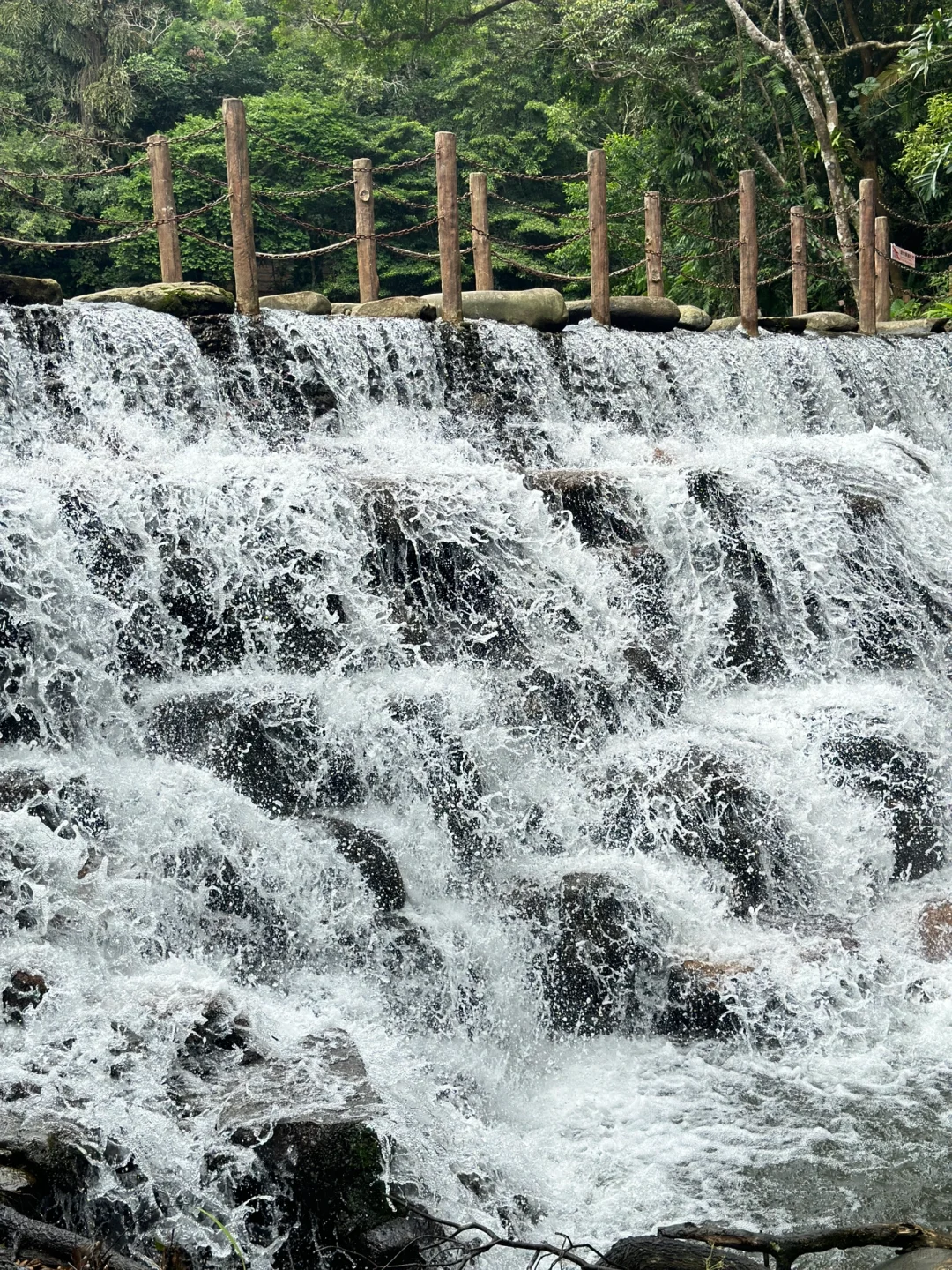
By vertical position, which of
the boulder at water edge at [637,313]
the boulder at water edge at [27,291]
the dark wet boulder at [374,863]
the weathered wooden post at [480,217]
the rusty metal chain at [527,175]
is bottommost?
the dark wet boulder at [374,863]

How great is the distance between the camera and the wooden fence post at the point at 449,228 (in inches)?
361

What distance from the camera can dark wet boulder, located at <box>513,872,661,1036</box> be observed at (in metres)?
4.74

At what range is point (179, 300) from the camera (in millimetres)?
8445

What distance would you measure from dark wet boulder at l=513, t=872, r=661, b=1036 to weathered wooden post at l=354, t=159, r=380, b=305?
247 inches

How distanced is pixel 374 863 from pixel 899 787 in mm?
2576

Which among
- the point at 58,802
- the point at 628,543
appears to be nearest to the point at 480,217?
the point at 628,543

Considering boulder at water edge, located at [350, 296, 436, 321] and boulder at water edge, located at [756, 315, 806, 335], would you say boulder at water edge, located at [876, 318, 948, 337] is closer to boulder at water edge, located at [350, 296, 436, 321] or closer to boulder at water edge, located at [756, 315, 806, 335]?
boulder at water edge, located at [756, 315, 806, 335]

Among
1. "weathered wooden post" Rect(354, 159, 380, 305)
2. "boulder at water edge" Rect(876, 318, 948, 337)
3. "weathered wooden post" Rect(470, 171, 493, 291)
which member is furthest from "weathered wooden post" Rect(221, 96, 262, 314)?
"boulder at water edge" Rect(876, 318, 948, 337)

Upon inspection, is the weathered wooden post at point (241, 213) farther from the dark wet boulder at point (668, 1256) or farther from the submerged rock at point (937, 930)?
the dark wet boulder at point (668, 1256)

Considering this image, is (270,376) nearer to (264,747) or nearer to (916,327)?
(264,747)

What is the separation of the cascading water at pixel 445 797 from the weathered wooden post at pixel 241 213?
29 cm

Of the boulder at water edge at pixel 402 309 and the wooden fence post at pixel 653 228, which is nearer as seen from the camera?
the boulder at water edge at pixel 402 309

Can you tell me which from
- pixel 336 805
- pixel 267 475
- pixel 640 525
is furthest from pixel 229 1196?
pixel 640 525

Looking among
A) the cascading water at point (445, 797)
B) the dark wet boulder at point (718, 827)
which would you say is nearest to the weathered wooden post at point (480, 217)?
the cascading water at point (445, 797)
